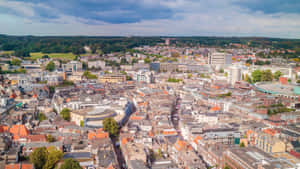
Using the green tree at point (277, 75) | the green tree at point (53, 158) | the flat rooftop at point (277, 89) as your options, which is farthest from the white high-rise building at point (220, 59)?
the green tree at point (53, 158)

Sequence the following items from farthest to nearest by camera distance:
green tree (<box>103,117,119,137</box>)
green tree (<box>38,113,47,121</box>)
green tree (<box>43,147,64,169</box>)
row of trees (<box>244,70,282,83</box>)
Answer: row of trees (<box>244,70,282,83</box>) → green tree (<box>38,113,47,121</box>) → green tree (<box>103,117,119,137</box>) → green tree (<box>43,147,64,169</box>)

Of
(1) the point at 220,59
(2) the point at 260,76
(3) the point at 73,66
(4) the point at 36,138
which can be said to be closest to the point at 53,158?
(4) the point at 36,138

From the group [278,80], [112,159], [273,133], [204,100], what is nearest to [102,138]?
[112,159]

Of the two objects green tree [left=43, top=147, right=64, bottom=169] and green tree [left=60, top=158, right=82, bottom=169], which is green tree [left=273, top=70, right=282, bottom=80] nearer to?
green tree [left=43, top=147, right=64, bottom=169]

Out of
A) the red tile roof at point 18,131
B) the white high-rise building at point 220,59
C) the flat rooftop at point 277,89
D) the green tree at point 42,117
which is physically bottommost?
the green tree at point 42,117

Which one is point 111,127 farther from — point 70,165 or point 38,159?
point 70,165

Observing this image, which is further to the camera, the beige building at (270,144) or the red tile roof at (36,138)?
the red tile roof at (36,138)

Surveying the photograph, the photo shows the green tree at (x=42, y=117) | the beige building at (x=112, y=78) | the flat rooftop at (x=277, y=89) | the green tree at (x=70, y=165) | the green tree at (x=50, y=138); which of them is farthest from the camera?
the beige building at (x=112, y=78)

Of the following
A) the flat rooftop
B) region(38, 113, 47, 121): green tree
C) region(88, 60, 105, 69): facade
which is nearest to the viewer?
region(38, 113, 47, 121): green tree

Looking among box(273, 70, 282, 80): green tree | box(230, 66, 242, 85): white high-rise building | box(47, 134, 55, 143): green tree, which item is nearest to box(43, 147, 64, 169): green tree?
box(47, 134, 55, 143): green tree

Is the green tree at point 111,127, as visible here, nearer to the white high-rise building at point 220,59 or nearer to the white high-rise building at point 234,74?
the white high-rise building at point 234,74

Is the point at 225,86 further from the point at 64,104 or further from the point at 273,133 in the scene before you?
the point at 64,104

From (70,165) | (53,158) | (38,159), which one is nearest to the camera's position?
(70,165)
